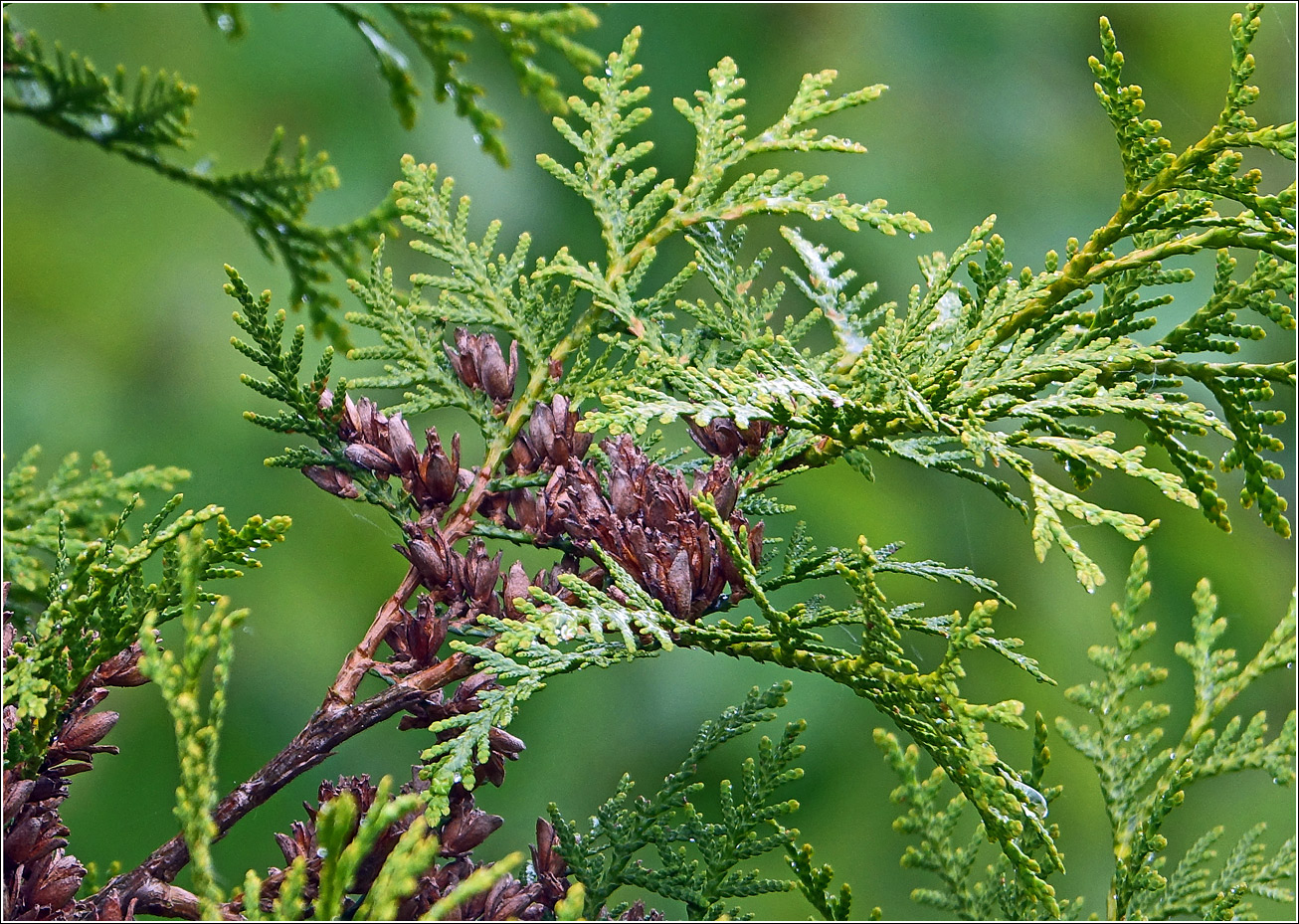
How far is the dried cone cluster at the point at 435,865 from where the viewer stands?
0.46 meters

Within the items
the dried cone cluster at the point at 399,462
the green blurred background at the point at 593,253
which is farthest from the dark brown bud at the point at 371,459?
the green blurred background at the point at 593,253

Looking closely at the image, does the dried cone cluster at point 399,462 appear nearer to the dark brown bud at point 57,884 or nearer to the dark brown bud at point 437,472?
the dark brown bud at point 437,472

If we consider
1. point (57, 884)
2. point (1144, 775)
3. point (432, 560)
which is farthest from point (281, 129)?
point (1144, 775)

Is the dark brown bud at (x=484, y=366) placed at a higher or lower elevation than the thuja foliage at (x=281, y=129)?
lower

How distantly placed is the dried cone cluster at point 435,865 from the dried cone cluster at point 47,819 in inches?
3.1

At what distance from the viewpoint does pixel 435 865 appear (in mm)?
487

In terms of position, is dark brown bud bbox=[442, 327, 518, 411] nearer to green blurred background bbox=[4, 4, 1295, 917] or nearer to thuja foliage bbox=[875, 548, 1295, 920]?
thuja foliage bbox=[875, 548, 1295, 920]

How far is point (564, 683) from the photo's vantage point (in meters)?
1.81

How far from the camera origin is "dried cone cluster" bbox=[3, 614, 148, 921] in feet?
1.48

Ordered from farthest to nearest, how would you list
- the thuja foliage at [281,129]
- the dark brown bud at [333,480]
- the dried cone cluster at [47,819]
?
the thuja foliage at [281,129] < the dark brown bud at [333,480] < the dried cone cluster at [47,819]

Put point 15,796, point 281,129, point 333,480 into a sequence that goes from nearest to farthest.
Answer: point 15,796 → point 333,480 → point 281,129

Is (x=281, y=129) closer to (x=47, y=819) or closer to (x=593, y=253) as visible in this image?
(x=47, y=819)

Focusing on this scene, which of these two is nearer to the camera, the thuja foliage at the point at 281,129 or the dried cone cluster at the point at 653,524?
the dried cone cluster at the point at 653,524

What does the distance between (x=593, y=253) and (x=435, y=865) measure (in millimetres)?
1605
